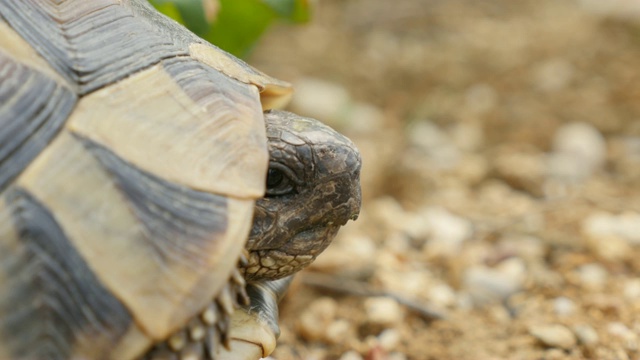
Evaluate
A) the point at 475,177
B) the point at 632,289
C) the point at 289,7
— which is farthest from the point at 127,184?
the point at 475,177

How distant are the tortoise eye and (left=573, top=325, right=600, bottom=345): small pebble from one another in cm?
91

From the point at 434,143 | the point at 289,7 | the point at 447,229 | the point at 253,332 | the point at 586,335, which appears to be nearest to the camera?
the point at 253,332

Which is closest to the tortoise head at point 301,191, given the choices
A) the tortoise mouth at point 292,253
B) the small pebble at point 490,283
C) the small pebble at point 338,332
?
the tortoise mouth at point 292,253

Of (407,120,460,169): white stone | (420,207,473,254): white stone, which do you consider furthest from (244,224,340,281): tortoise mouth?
(407,120,460,169): white stone

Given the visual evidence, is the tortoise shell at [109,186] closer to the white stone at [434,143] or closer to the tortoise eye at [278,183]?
the tortoise eye at [278,183]

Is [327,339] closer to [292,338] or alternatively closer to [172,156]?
[292,338]

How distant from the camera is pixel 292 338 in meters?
2.18

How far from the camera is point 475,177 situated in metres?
3.55

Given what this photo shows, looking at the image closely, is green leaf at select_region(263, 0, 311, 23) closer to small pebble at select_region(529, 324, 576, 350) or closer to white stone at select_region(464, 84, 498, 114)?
small pebble at select_region(529, 324, 576, 350)

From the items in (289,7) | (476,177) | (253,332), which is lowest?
(476,177)

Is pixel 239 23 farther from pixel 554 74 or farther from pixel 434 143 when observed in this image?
pixel 554 74

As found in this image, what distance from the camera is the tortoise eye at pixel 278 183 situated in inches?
62.0

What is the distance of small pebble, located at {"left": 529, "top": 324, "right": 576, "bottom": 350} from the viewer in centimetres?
199

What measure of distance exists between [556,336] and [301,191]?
855mm
